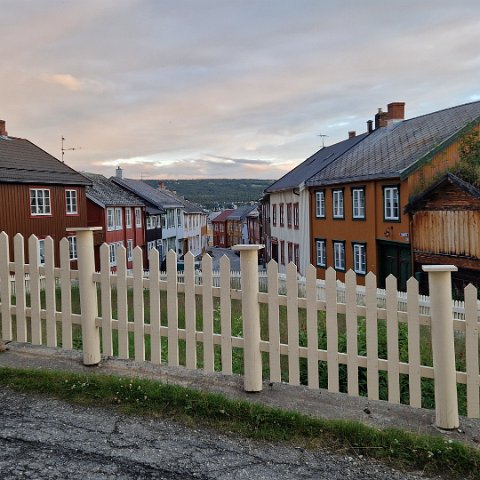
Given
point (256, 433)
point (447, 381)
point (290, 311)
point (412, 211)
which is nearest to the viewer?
point (256, 433)

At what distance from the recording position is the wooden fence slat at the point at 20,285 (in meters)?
5.20

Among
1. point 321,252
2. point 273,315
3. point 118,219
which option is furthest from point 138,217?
point 273,315

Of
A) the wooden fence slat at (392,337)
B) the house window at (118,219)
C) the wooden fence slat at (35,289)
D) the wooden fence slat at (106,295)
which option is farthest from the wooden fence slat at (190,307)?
the house window at (118,219)

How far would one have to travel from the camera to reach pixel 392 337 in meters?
3.81

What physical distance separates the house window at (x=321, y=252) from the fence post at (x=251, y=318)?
23.1m

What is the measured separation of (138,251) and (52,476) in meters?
2.10

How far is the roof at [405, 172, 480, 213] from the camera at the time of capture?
18.0 metres

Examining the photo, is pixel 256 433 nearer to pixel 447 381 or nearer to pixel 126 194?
pixel 447 381

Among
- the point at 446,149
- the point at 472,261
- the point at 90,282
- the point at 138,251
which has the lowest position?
the point at 472,261

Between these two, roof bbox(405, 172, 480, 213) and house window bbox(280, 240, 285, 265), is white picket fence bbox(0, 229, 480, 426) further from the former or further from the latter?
house window bbox(280, 240, 285, 265)

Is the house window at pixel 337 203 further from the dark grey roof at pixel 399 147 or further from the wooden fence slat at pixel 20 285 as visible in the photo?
the wooden fence slat at pixel 20 285

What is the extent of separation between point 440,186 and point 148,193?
113 feet

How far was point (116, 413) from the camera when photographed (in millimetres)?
3746

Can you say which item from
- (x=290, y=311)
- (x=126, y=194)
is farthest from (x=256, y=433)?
(x=126, y=194)
